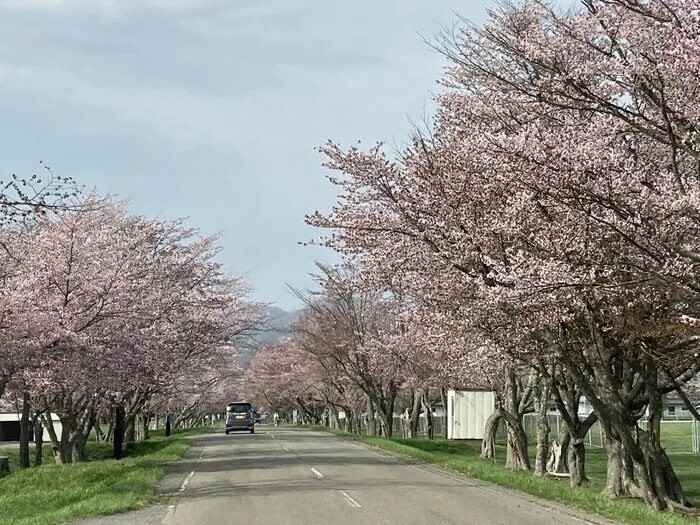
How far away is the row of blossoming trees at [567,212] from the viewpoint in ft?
33.6

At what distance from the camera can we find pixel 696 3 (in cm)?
873

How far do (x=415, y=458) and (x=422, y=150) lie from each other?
1421 cm

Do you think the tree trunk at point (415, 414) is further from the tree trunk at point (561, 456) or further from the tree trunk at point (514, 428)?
the tree trunk at point (561, 456)

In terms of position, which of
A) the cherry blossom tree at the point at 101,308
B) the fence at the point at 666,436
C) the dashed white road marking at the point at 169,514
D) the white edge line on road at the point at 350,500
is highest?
the cherry blossom tree at the point at 101,308

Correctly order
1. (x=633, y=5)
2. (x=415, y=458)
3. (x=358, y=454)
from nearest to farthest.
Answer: (x=633, y=5) < (x=415, y=458) < (x=358, y=454)

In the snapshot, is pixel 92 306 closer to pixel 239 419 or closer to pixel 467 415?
pixel 467 415

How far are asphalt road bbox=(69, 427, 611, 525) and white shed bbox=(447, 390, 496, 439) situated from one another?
2388 centimetres

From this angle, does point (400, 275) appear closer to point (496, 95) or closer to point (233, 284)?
point (496, 95)

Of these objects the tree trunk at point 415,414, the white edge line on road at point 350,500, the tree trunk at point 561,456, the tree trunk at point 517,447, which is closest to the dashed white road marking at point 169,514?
the white edge line on road at point 350,500

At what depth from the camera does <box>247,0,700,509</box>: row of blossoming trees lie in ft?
33.6

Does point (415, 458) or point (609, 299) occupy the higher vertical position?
point (609, 299)

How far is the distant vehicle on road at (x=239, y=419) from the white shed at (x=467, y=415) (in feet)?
62.3

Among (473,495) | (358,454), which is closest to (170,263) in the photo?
(358,454)

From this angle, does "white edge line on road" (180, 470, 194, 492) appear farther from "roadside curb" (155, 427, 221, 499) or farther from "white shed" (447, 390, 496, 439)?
"white shed" (447, 390, 496, 439)
